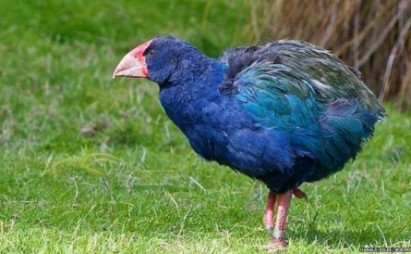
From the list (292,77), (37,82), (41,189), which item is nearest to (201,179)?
(41,189)

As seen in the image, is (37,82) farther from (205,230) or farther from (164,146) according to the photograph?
(205,230)

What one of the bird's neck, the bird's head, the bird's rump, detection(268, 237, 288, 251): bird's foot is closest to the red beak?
the bird's head

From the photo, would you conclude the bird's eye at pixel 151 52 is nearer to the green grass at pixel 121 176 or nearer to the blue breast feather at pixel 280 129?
the blue breast feather at pixel 280 129

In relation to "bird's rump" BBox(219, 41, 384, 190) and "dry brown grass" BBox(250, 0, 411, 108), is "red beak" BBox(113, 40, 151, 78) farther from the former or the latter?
"dry brown grass" BBox(250, 0, 411, 108)

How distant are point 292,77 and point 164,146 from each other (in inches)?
115

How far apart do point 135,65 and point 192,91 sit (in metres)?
0.39

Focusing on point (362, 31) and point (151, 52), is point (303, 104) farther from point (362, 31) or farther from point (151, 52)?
point (362, 31)

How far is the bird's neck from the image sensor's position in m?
5.11

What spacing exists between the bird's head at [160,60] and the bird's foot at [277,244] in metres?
0.86

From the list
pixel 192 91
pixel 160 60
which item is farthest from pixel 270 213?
pixel 160 60

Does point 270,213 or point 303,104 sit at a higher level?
point 303,104

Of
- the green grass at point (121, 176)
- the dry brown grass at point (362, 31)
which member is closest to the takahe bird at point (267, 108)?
the green grass at point (121, 176)

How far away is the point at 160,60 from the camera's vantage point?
17.4 feet

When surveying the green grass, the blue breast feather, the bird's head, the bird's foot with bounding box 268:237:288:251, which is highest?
the bird's head
